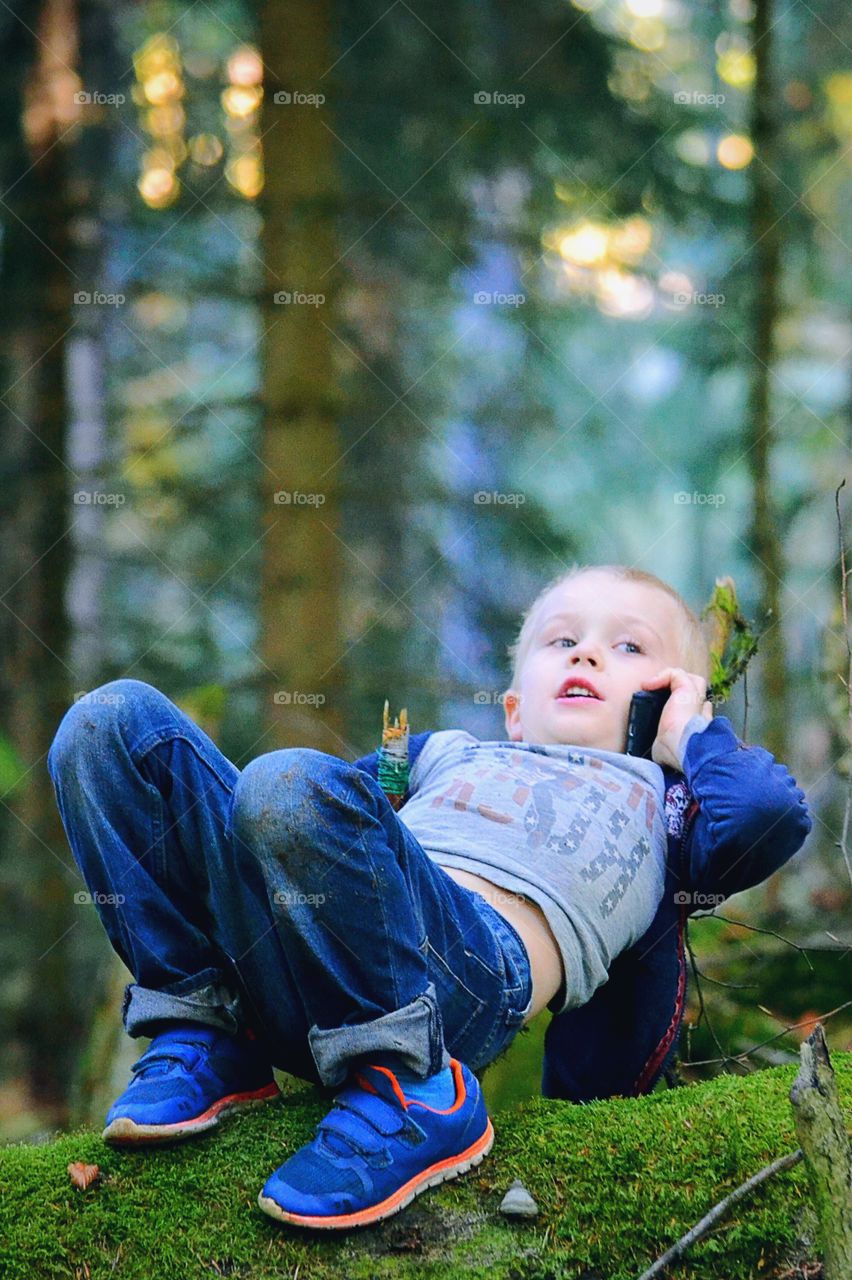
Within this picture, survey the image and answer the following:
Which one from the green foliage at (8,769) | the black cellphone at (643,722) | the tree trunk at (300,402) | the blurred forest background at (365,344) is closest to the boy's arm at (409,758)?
the black cellphone at (643,722)

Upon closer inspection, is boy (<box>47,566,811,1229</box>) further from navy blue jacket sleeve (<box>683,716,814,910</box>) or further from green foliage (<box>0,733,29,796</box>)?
green foliage (<box>0,733,29,796</box>)

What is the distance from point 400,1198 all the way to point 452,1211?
92 millimetres

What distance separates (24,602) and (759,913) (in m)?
3.88

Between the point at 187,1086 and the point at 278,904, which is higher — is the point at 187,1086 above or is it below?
below

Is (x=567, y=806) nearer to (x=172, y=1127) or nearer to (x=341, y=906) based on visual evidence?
(x=341, y=906)

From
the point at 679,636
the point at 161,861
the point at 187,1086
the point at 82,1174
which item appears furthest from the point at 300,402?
the point at 82,1174

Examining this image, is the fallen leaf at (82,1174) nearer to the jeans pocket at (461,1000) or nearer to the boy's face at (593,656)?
the jeans pocket at (461,1000)

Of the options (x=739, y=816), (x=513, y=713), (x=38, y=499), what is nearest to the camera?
(x=739, y=816)

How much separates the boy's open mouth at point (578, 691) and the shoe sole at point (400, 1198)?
1.00 metres

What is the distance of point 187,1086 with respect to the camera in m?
1.92

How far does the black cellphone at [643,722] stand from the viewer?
8.55 feet

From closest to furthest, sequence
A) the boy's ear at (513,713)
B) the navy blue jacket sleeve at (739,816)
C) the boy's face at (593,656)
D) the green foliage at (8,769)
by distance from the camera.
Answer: the navy blue jacket sleeve at (739,816)
the boy's face at (593,656)
the boy's ear at (513,713)
the green foliage at (8,769)

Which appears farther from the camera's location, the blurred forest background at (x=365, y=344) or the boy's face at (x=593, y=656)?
the blurred forest background at (x=365, y=344)

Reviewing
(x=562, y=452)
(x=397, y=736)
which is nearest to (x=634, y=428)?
(x=562, y=452)
